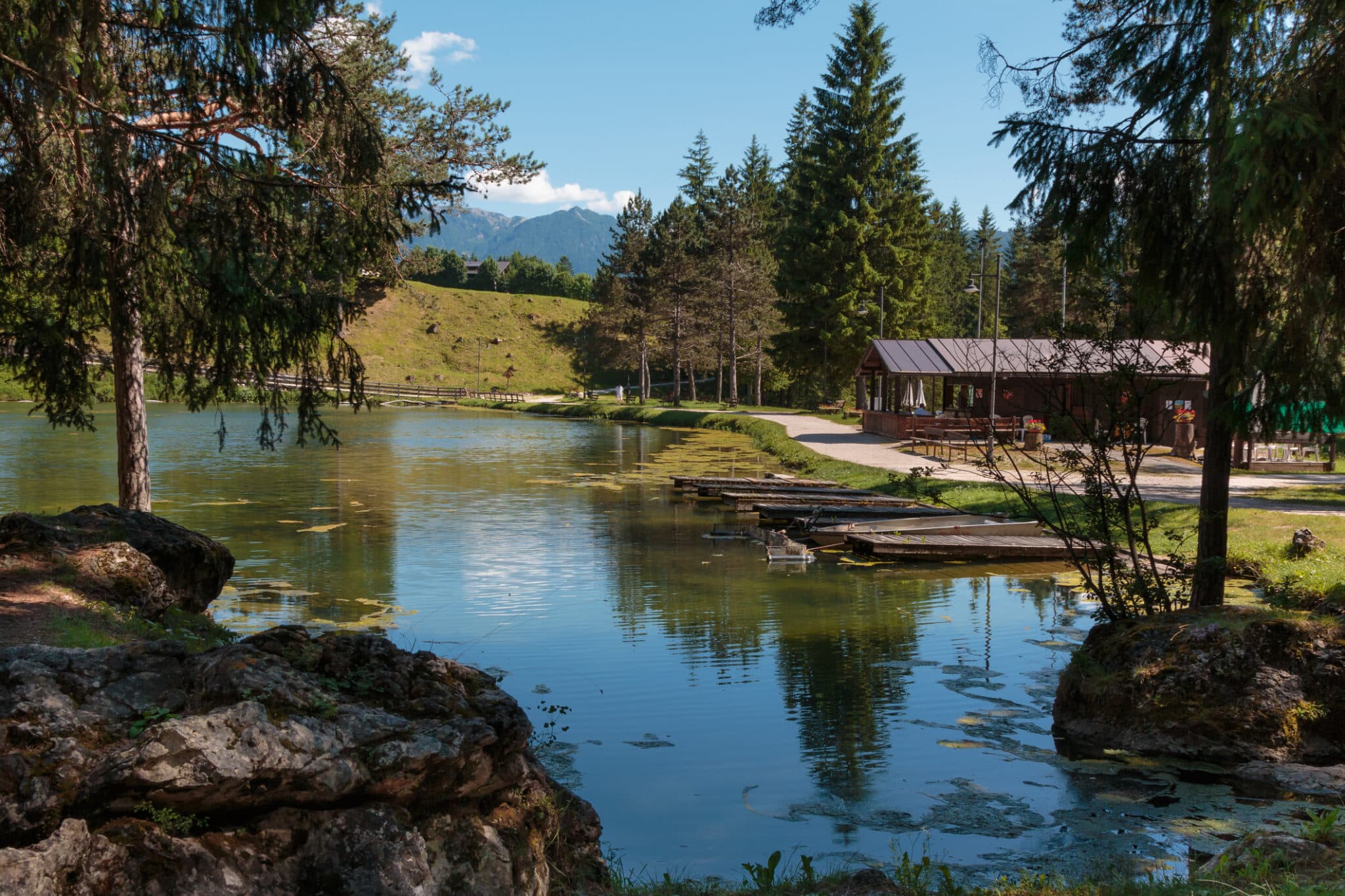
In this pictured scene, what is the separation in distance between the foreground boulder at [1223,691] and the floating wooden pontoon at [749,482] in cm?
1649

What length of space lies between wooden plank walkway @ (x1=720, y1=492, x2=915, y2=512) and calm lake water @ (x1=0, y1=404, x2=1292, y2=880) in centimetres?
79

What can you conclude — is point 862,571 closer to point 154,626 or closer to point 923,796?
point 923,796

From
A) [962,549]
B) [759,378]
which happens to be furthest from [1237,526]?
[759,378]

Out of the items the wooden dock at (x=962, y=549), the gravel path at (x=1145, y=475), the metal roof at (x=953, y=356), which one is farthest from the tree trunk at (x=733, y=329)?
the wooden dock at (x=962, y=549)

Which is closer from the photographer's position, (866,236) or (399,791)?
(399,791)

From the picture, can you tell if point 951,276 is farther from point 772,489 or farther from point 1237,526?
point 1237,526

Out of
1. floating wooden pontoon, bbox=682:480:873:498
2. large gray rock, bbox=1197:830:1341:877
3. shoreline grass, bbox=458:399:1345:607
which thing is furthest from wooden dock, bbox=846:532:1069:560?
large gray rock, bbox=1197:830:1341:877

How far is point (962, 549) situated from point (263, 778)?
15425mm

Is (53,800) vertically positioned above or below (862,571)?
above

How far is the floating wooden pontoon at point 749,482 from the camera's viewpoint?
2602cm

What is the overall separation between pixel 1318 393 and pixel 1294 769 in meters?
2.88

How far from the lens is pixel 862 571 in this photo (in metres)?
17.4

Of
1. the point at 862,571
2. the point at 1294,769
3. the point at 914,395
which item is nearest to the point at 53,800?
the point at 1294,769

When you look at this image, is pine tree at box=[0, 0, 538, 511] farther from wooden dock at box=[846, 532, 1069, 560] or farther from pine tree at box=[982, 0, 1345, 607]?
wooden dock at box=[846, 532, 1069, 560]
